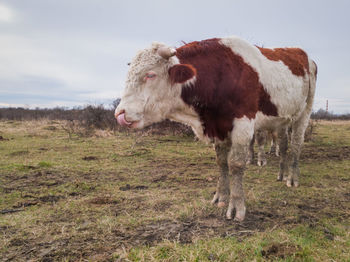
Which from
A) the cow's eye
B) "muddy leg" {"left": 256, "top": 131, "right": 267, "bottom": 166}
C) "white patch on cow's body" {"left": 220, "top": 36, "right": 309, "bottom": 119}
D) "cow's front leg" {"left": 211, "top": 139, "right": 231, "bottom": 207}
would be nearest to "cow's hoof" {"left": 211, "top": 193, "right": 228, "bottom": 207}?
"cow's front leg" {"left": 211, "top": 139, "right": 231, "bottom": 207}

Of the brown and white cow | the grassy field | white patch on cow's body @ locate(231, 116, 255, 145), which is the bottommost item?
the grassy field

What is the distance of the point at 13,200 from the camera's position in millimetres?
4238

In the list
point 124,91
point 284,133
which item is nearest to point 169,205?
point 124,91

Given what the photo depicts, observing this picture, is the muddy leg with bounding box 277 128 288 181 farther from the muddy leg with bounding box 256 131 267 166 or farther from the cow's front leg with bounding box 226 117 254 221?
the cow's front leg with bounding box 226 117 254 221

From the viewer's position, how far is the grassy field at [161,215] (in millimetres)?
2568

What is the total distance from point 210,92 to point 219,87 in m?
0.13

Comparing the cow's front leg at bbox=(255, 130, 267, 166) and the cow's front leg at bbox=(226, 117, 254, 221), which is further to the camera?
the cow's front leg at bbox=(255, 130, 267, 166)

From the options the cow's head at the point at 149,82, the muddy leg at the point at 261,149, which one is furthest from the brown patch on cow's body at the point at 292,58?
the muddy leg at the point at 261,149

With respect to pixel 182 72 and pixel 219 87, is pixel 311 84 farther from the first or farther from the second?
pixel 182 72

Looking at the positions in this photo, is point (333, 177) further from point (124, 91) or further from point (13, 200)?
point (13, 200)

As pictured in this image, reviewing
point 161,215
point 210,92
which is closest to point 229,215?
point 161,215

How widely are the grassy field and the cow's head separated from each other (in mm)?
1333

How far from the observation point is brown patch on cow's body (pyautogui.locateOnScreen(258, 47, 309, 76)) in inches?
170

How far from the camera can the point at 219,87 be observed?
3361 mm
